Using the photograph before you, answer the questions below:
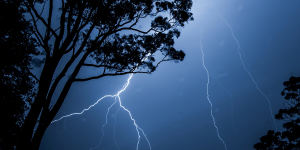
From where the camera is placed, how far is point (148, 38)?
6.32m

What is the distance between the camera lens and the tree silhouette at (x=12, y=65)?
516 centimetres

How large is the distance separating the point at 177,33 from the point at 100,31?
101 inches

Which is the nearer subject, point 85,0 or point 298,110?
point 85,0

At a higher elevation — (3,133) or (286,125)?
(286,125)

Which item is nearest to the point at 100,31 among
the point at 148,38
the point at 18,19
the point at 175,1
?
the point at 148,38

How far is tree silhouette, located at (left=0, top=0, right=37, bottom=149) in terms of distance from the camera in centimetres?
516

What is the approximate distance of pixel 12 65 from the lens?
17.5 feet

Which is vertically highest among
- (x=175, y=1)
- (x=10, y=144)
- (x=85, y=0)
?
(x=175, y=1)

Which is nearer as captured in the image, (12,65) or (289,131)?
(12,65)

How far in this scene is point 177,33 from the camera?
6.58 meters

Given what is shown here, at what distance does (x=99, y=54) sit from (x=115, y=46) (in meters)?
0.57

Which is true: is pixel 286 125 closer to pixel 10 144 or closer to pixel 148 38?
pixel 148 38

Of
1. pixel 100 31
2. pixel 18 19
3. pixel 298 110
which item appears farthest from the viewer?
pixel 298 110

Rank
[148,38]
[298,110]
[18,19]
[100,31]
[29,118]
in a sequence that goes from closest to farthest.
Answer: [29,118] → [18,19] → [100,31] → [148,38] → [298,110]
